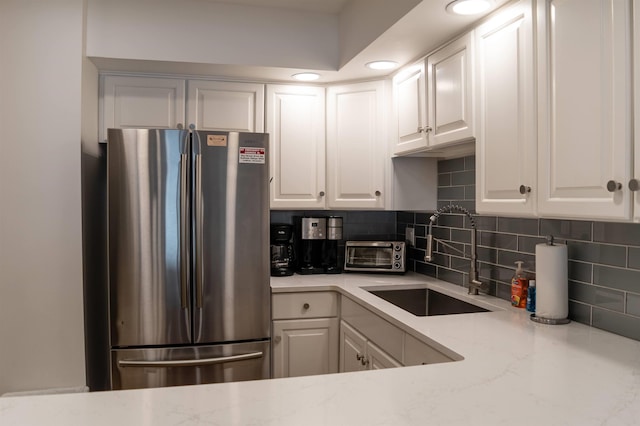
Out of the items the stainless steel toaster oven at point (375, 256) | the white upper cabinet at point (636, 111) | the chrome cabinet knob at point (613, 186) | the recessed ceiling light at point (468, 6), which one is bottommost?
the stainless steel toaster oven at point (375, 256)

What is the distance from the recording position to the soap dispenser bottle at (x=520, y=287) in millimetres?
1979

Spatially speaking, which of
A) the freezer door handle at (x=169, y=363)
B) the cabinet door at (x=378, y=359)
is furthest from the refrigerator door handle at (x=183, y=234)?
the cabinet door at (x=378, y=359)

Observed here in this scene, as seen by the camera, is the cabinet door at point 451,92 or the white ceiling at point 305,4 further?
the white ceiling at point 305,4

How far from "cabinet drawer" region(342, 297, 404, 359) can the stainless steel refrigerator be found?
53cm

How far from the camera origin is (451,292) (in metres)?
2.39

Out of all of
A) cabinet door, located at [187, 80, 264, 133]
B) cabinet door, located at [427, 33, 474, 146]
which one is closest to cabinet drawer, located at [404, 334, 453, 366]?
cabinet door, located at [427, 33, 474, 146]

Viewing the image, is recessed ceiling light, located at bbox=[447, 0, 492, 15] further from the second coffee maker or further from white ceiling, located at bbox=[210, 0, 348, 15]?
the second coffee maker

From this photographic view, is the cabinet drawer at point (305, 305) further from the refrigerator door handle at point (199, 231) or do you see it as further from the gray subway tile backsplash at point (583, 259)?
the gray subway tile backsplash at point (583, 259)

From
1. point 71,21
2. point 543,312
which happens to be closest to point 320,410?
point 543,312

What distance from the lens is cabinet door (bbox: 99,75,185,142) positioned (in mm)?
2674

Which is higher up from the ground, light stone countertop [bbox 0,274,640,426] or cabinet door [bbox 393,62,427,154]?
cabinet door [bbox 393,62,427,154]

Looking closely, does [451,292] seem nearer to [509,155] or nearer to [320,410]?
[509,155]

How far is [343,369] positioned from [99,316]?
1434mm

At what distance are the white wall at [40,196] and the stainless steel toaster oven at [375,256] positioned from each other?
1594 millimetres
